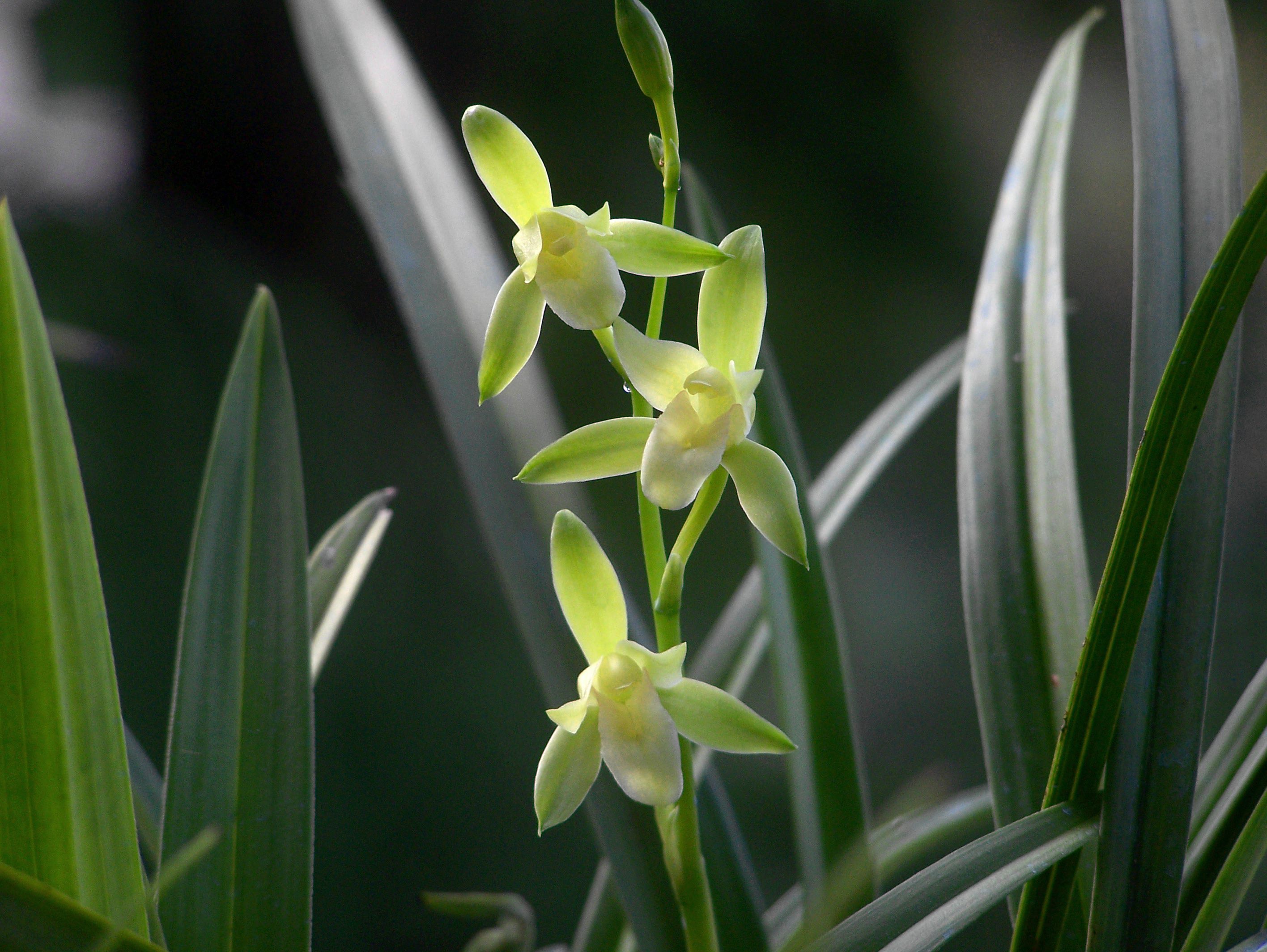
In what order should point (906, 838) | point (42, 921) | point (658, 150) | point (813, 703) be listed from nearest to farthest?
point (42, 921) → point (658, 150) → point (813, 703) → point (906, 838)

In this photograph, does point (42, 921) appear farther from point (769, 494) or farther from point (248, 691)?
point (769, 494)

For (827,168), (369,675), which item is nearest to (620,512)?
(369,675)

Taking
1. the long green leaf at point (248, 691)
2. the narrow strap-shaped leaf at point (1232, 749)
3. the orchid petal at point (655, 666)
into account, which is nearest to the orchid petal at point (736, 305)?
the orchid petal at point (655, 666)

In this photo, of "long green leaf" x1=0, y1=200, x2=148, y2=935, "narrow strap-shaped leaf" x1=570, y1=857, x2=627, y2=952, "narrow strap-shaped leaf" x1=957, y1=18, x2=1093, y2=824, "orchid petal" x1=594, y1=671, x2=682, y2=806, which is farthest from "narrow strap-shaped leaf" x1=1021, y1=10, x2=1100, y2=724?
"long green leaf" x1=0, y1=200, x2=148, y2=935

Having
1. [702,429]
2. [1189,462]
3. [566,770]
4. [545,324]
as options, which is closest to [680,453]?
[702,429]

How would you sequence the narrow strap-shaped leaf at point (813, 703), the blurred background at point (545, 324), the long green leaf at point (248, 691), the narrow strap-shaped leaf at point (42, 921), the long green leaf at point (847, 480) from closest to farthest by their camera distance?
the narrow strap-shaped leaf at point (42, 921) → the long green leaf at point (248, 691) → the narrow strap-shaped leaf at point (813, 703) → the long green leaf at point (847, 480) → the blurred background at point (545, 324)

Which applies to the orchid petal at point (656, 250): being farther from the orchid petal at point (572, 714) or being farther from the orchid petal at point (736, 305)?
the orchid petal at point (572, 714)

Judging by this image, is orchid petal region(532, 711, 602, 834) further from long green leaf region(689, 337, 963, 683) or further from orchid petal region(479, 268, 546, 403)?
long green leaf region(689, 337, 963, 683)
